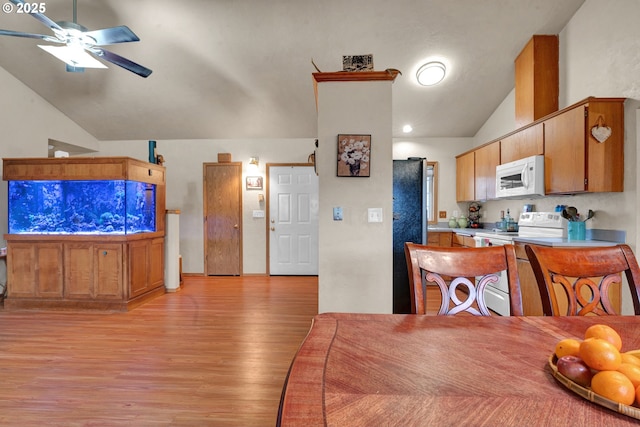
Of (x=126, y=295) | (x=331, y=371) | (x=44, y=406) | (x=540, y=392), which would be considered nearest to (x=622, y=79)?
(x=540, y=392)

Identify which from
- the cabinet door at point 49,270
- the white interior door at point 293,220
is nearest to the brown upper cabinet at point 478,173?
the white interior door at point 293,220

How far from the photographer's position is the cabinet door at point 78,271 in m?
3.65

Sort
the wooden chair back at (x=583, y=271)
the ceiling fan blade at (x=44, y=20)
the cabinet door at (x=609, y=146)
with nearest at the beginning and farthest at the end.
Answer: the wooden chair back at (x=583, y=271), the ceiling fan blade at (x=44, y=20), the cabinet door at (x=609, y=146)

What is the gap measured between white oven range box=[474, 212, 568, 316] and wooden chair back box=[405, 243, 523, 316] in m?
2.23

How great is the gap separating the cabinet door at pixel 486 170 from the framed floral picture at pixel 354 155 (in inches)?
97.8

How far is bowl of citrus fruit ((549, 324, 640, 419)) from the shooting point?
1.76 ft

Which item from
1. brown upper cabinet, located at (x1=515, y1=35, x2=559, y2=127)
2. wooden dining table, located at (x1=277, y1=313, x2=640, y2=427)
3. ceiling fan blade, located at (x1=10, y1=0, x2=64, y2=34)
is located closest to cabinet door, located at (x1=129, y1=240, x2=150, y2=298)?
ceiling fan blade, located at (x1=10, y1=0, x2=64, y2=34)

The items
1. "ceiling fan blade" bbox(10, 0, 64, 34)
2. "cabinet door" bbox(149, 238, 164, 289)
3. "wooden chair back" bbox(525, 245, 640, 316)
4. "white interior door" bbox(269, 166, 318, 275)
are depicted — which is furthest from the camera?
"white interior door" bbox(269, 166, 318, 275)

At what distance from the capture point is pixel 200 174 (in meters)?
5.57

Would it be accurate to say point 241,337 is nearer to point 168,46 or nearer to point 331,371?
point 331,371

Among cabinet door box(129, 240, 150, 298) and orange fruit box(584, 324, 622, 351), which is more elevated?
orange fruit box(584, 324, 622, 351)

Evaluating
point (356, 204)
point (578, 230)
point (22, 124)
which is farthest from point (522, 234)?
point (22, 124)

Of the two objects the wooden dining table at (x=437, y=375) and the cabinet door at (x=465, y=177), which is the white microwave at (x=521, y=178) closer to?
the cabinet door at (x=465, y=177)

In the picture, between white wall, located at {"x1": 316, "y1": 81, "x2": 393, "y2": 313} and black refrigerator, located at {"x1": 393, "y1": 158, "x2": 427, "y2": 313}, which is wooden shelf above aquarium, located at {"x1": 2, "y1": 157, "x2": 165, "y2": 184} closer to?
white wall, located at {"x1": 316, "y1": 81, "x2": 393, "y2": 313}
